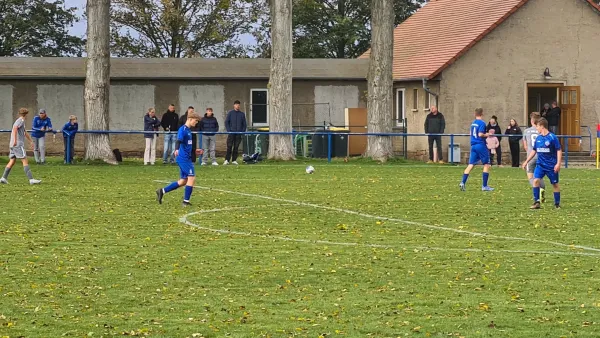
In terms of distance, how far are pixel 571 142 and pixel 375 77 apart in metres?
8.26

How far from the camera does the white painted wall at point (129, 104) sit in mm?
47500

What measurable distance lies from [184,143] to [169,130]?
17.0 m

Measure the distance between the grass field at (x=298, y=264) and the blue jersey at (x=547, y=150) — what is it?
2.65 ft

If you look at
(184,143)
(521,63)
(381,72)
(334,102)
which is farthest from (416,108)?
(184,143)

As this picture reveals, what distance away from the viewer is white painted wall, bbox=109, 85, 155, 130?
47500 millimetres

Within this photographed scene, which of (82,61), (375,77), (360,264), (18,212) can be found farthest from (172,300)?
(82,61)

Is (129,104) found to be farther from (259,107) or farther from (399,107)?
(399,107)

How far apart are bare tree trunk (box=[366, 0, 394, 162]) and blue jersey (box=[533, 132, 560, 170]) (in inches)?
728

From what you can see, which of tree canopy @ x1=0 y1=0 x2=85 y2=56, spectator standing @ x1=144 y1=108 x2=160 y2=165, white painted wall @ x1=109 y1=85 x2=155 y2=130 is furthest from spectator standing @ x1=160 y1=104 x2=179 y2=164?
tree canopy @ x1=0 y1=0 x2=85 y2=56

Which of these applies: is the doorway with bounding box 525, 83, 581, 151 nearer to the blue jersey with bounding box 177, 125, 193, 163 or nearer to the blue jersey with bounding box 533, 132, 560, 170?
the blue jersey with bounding box 533, 132, 560, 170

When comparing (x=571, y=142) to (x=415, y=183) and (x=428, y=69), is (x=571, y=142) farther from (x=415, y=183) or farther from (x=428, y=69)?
(x=415, y=183)

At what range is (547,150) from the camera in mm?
21406

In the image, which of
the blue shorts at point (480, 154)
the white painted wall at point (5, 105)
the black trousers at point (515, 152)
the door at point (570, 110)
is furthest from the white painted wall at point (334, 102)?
the blue shorts at point (480, 154)

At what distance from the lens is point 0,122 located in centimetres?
4659
